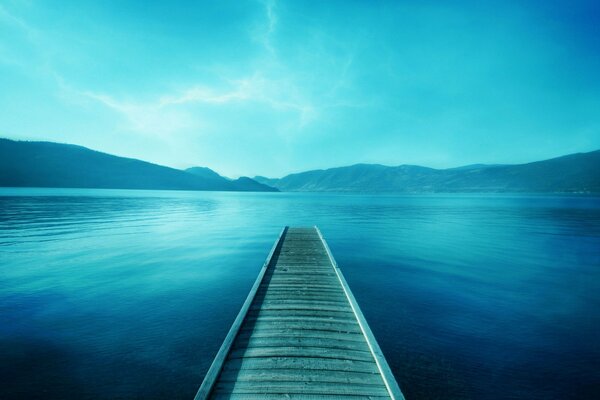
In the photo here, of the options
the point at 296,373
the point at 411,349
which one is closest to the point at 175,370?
the point at 296,373

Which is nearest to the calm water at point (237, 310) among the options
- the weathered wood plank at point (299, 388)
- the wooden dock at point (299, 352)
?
the wooden dock at point (299, 352)

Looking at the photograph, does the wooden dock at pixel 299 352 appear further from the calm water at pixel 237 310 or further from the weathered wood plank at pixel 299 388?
the calm water at pixel 237 310

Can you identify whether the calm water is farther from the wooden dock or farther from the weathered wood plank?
the weathered wood plank

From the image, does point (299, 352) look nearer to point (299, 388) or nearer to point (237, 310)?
point (299, 388)

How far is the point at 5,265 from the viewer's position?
56.2 feet

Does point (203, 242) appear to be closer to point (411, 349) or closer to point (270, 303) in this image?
point (270, 303)

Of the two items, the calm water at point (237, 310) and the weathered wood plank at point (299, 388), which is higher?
the weathered wood plank at point (299, 388)

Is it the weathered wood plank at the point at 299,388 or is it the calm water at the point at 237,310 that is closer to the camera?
the weathered wood plank at the point at 299,388

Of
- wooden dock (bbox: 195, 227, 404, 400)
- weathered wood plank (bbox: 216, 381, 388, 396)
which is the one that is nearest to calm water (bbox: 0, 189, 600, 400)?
wooden dock (bbox: 195, 227, 404, 400)

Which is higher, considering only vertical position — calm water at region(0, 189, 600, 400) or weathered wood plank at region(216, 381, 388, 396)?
weathered wood plank at region(216, 381, 388, 396)

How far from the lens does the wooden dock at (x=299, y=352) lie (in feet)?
17.1

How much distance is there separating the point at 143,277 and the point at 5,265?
9.80 meters

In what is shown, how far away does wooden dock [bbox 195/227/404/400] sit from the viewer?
205 inches

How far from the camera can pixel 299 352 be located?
638cm
